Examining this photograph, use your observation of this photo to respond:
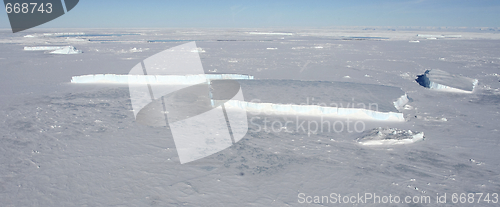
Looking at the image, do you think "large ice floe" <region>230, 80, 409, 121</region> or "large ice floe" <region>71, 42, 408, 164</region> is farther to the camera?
"large ice floe" <region>230, 80, 409, 121</region>

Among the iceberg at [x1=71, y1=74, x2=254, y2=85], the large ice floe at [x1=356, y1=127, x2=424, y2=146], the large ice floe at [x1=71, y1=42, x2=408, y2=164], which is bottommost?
the iceberg at [x1=71, y1=74, x2=254, y2=85]

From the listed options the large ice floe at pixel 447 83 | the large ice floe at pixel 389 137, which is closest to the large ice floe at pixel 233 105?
the large ice floe at pixel 389 137

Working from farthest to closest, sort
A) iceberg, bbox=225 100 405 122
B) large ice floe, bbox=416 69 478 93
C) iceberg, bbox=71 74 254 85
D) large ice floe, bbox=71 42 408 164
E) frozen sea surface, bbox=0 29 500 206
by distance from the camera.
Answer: iceberg, bbox=71 74 254 85, large ice floe, bbox=416 69 478 93, iceberg, bbox=225 100 405 122, large ice floe, bbox=71 42 408 164, frozen sea surface, bbox=0 29 500 206

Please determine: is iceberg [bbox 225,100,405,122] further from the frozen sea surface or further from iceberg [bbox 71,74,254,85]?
iceberg [bbox 71,74,254,85]

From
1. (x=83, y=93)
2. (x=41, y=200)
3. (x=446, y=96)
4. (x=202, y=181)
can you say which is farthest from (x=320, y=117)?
(x=83, y=93)

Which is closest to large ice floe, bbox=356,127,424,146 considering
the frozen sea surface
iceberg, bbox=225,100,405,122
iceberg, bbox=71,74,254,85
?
the frozen sea surface

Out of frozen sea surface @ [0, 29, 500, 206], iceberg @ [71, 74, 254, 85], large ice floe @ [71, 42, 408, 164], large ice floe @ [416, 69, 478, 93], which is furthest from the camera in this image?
iceberg @ [71, 74, 254, 85]

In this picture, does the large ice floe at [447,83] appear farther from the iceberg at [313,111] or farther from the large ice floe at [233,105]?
the iceberg at [313,111]
